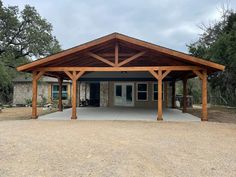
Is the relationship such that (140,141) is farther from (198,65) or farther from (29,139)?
(198,65)

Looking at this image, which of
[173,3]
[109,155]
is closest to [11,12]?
[173,3]

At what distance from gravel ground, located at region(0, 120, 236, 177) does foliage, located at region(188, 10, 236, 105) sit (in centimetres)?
1067

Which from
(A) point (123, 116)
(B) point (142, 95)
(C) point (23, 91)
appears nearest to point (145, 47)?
(A) point (123, 116)

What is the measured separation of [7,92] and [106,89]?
13.6 metres

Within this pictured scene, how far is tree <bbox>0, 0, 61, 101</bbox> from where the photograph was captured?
2464cm

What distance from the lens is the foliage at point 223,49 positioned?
16.5 metres

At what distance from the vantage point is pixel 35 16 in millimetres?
25734

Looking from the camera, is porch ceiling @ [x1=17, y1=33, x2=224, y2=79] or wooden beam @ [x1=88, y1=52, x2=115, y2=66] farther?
wooden beam @ [x1=88, y1=52, x2=115, y2=66]

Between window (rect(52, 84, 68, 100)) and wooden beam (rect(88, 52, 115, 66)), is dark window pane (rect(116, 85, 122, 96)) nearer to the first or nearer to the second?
window (rect(52, 84, 68, 100))

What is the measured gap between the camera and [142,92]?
63.1ft

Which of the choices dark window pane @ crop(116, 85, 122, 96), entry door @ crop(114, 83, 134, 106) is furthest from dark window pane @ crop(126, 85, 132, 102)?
dark window pane @ crop(116, 85, 122, 96)

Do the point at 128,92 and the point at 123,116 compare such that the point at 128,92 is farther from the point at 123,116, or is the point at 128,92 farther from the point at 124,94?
the point at 123,116

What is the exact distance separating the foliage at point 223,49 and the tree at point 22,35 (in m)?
14.4

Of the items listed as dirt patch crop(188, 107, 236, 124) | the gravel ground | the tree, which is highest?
the tree
